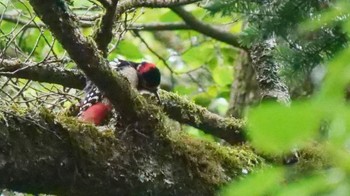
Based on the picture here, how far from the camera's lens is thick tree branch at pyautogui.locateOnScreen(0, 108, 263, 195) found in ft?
4.90

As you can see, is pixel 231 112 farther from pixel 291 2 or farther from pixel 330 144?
pixel 330 144

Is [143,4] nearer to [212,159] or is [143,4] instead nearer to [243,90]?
[212,159]

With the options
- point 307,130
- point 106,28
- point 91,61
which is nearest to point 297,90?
point 106,28

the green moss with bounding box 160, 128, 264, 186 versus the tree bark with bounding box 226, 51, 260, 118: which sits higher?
the tree bark with bounding box 226, 51, 260, 118

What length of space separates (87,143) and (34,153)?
0.16 meters

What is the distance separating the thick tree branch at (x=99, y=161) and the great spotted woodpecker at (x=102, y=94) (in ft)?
0.55

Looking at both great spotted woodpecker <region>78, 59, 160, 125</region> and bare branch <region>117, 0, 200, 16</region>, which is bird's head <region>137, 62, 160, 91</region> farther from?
bare branch <region>117, 0, 200, 16</region>

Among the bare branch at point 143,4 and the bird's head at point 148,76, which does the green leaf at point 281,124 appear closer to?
the bare branch at point 143,4

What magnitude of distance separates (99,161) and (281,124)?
46.3 inches

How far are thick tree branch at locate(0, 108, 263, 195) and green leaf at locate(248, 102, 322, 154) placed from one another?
1067 mm

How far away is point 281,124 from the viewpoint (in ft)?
1.54

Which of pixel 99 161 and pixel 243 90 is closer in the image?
pixel 99 161

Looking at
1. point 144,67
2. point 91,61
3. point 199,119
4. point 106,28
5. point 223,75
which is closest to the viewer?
point 91,61

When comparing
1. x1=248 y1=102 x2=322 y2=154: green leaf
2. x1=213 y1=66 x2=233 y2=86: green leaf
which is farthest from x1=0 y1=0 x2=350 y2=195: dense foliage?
x1=213 y1=66 x2=233 y2=86: green leaf
